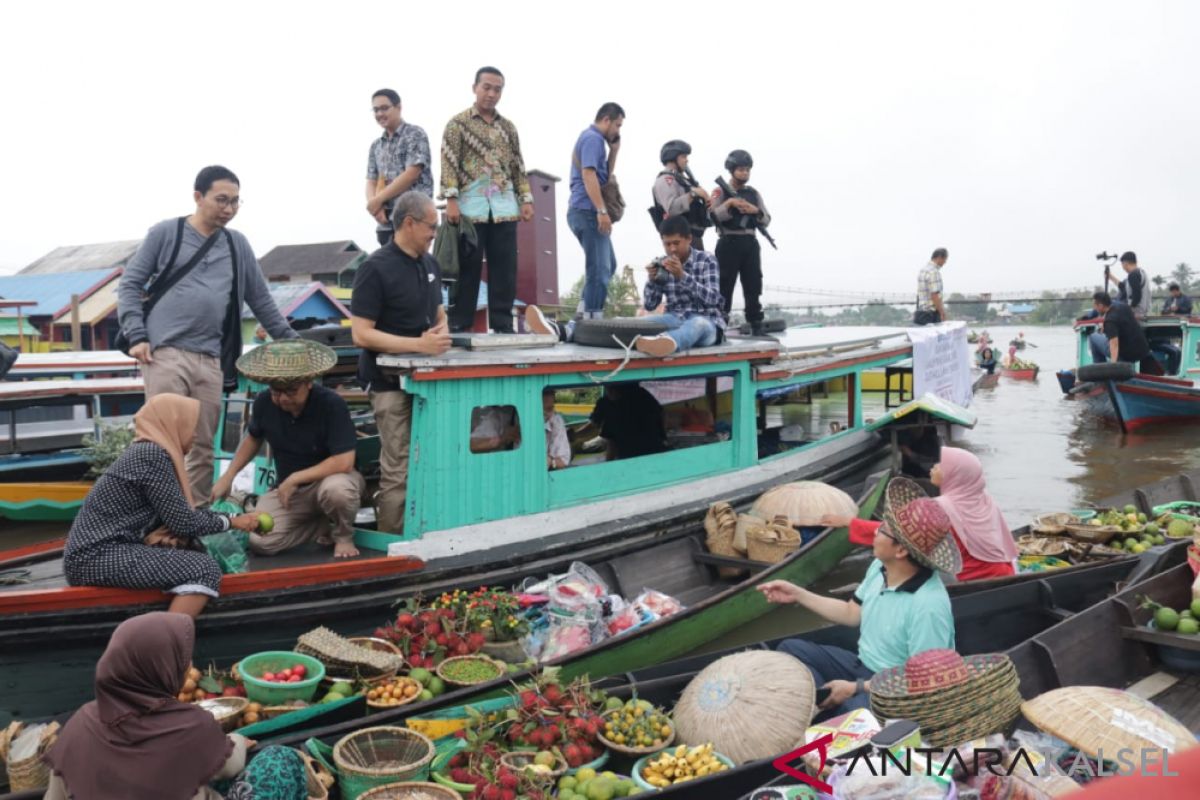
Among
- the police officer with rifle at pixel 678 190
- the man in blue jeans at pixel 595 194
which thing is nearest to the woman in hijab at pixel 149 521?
the man in blue jeans at pixel 595 194

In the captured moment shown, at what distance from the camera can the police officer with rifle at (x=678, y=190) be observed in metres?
8.42

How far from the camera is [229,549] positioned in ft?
15.6

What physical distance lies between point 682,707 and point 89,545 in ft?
9.37

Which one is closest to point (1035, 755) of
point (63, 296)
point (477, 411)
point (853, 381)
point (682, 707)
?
point (682, 707)

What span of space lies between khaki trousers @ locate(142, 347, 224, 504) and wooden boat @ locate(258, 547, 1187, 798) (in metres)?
2.27

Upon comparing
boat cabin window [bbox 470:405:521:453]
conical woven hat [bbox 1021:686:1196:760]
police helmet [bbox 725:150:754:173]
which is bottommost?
conical woven hat [bbox 1021:686:1196:760]

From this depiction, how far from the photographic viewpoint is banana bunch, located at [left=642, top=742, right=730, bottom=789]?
3459mm

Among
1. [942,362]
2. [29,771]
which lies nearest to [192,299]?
[29,771]

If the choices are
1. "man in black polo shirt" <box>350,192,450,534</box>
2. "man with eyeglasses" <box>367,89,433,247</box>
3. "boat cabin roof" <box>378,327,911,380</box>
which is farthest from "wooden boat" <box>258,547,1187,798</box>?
"man with eyeglasses" <box>367,89,433,247</box>

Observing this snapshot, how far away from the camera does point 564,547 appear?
5.46 m

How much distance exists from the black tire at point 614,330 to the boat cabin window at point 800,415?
2.11 meters

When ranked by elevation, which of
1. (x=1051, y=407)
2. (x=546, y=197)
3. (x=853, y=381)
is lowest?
(x=1051, y=407)

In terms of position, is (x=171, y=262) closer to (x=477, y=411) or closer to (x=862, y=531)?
(x=477, y=411)

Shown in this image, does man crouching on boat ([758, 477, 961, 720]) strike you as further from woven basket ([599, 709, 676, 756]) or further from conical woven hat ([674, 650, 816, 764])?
woven basket ([599, 709, 676, 756])
